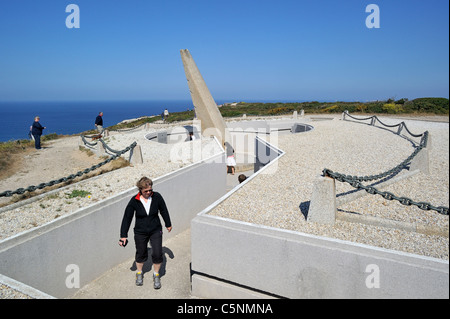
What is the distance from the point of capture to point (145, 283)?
5.19 meters

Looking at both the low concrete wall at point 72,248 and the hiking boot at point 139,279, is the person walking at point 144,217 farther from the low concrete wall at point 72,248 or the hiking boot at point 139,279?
the low concrete wall at point 72,248

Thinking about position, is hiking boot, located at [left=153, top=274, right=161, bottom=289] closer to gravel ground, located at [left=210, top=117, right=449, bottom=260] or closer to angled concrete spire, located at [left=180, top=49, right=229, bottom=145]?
gravel ground, located at [left=210, top=117, right=449, bottom=260]

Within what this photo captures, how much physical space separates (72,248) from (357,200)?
5604mm

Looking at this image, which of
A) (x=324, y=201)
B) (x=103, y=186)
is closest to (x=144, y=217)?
(x=103, y=186)

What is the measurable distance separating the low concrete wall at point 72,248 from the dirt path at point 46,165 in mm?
2568

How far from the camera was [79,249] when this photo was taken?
4.89 metres

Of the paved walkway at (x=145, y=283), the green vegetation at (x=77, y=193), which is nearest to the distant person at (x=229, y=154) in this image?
the paved walkway at (x=145, y=283)

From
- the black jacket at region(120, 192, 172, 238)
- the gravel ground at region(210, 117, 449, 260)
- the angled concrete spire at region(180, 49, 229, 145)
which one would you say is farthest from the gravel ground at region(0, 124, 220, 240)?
the gravel ground at region(210, 117, 449, 260)

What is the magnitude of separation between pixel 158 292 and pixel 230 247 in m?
1.82

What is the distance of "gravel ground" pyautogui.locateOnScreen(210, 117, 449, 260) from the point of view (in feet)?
13.6

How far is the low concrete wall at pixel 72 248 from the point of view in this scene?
3982 millimetres

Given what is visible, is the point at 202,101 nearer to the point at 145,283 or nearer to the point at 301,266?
the point at 145,283
